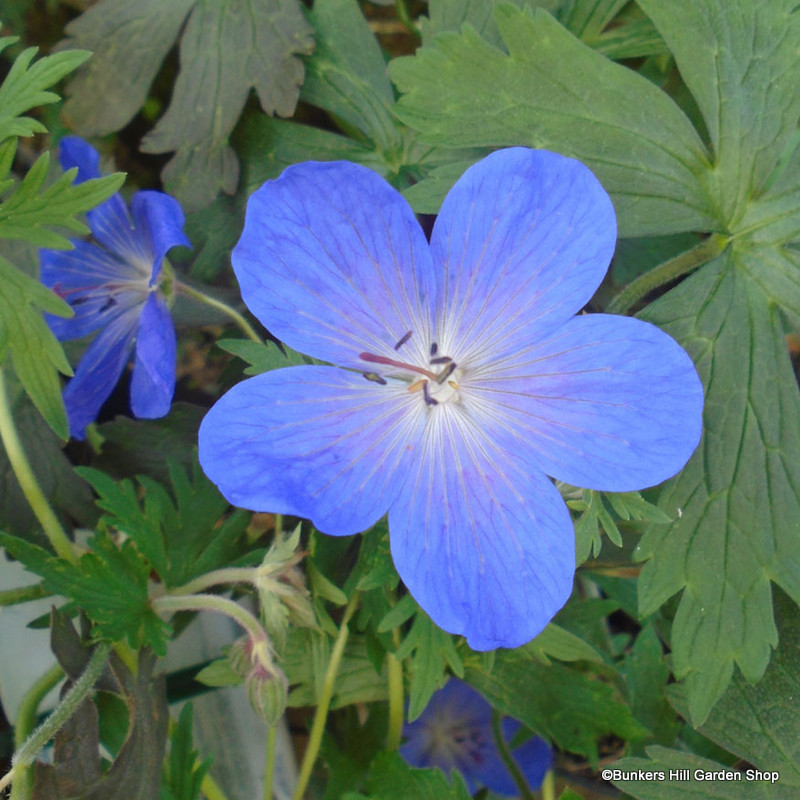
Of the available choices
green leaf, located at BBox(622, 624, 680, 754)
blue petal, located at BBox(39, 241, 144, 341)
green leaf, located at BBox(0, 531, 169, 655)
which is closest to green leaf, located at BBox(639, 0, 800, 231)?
green leaf, located at BBox(622, 624, 680, 754)

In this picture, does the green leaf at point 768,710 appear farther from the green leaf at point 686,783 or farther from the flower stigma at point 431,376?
the flower stigma at point 431,376

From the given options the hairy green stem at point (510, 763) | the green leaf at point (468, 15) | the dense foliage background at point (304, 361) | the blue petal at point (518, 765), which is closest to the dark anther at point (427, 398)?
the dense foliage background at point (304, 361)

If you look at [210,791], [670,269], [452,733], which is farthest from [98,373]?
[452,733]

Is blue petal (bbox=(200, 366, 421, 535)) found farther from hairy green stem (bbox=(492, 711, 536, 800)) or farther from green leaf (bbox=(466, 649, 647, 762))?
hairy green stem (bbox=(492, 711, 536, 800))

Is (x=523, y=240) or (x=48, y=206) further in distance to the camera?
(x=48, y=206)

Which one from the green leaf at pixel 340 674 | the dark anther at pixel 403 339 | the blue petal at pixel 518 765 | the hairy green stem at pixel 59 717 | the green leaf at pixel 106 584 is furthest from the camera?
the blue petal at pixel 518 765

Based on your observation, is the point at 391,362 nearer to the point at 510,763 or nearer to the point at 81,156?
the point at 81,156

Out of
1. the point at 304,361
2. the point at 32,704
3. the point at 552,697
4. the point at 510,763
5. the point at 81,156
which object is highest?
the point at 81,156
